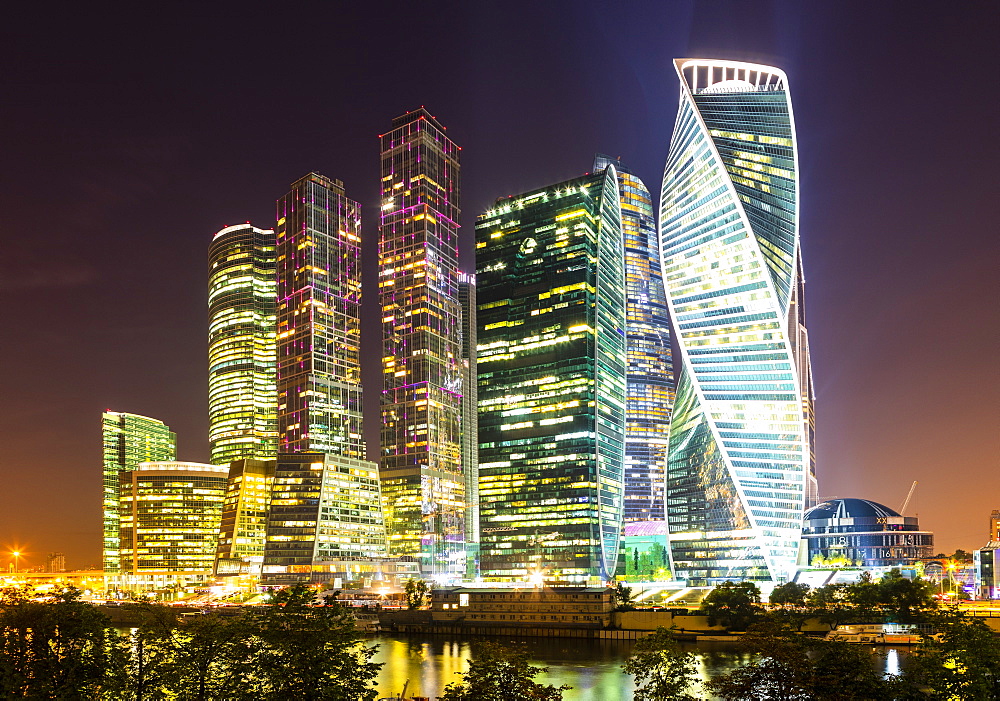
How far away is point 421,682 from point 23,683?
2138 inches

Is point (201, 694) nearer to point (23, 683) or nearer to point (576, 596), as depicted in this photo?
point (23, 683)

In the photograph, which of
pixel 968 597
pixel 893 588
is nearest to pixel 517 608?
pixel 893 588

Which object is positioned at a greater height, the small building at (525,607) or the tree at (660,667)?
the tree at (660,667)

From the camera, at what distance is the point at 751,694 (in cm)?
4806

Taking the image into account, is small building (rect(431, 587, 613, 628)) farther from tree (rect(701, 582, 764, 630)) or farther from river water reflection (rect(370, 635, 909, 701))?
tree (rect(701, 582, 764, 630))

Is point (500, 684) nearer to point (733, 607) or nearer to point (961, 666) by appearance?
point (961, 666)

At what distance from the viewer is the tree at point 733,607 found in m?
154

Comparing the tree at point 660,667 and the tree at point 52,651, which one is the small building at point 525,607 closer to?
the tree at point 52,651

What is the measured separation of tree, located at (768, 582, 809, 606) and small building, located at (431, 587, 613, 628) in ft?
106

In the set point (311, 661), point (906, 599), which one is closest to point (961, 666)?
point (311, 661)

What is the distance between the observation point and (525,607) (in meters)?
176

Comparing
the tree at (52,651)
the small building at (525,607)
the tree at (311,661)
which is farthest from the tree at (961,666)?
the small building at (525,607)

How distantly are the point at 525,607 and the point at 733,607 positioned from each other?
Answer: 39739mm

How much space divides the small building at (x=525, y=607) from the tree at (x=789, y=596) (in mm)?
32215
